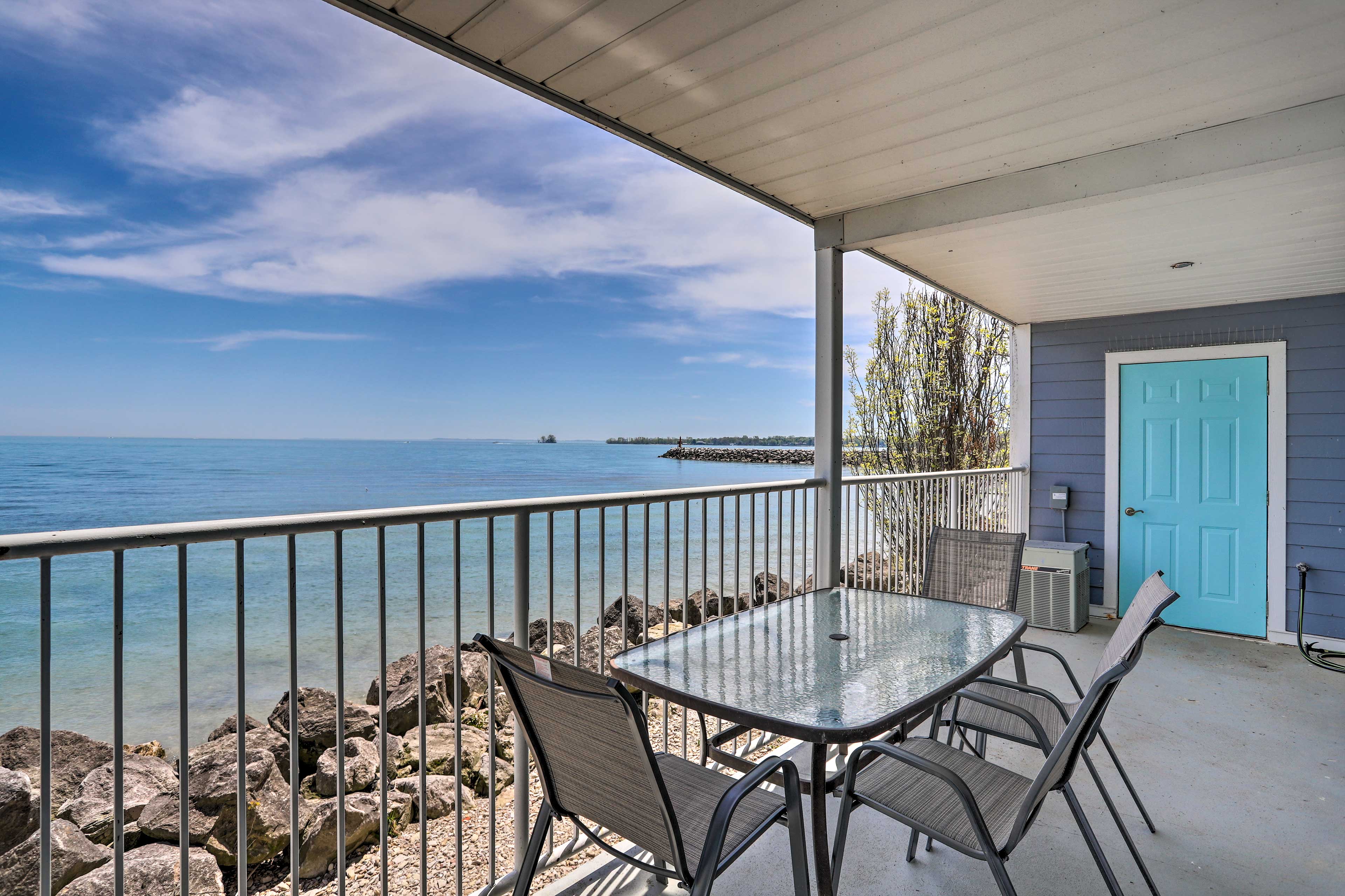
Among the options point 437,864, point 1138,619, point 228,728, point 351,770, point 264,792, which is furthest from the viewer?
point 228,728

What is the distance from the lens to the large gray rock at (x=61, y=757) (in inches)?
106

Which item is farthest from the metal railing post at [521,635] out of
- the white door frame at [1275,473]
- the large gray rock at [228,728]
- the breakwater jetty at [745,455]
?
the breakwater jetty at [745,455]

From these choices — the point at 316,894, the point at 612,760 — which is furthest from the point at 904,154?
the point at 316,894

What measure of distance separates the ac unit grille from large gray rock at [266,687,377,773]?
14.3 ft

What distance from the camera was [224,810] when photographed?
8.00 ft

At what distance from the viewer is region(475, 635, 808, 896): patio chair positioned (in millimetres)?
1152

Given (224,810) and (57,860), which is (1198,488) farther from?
(57,860)

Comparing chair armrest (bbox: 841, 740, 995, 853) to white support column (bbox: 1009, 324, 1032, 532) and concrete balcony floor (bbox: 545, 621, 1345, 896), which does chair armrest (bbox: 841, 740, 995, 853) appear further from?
white support column (bbox: 1009, 324, 1032, 532)

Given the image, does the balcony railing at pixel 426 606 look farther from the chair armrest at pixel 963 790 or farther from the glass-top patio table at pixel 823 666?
the chair armrest at pixel 963 790

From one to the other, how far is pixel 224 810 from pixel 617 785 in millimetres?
2105

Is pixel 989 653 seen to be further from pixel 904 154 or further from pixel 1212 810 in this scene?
pixel 904 154

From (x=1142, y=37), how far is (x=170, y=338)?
85.4 feet

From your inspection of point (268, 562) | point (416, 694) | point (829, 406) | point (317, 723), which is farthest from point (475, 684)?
point (268, 562)

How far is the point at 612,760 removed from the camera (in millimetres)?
1212
